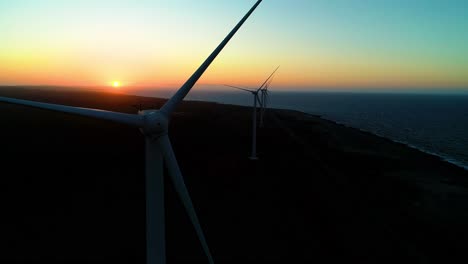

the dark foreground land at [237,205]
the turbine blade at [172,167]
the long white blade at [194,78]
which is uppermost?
the long white blade at [194,78]

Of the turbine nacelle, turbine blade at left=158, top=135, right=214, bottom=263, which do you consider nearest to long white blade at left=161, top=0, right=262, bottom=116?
the turbine nacelle

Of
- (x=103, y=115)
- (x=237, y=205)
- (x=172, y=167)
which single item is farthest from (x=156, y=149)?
(x=237, y=205)

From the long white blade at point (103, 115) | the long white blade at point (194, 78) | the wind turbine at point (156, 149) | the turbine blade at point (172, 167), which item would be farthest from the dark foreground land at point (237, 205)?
the long white blade at point (103, 115)

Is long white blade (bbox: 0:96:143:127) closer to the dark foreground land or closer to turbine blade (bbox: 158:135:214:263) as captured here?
turbine blade (bbox: 158:135:214:263)

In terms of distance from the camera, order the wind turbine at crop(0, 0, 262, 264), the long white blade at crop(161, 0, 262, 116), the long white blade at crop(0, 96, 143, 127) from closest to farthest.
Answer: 1. the long white blade at crop(0, 96, 143, 127)
2. the wind turbine at crop(0, 0, 262, 264)
3. the long white blade at crop(161, 0, 262, 116)

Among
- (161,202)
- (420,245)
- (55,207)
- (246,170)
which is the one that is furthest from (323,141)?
(161,202)

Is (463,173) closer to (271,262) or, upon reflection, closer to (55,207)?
(271,262)

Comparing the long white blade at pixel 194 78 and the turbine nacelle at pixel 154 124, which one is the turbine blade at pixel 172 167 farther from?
the long white blade at pixel 194 78

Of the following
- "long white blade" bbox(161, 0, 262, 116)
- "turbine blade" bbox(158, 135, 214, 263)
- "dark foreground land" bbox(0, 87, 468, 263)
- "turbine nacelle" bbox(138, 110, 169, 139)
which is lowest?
"dark foreground land" bbox(0, 87, 468, 263)
